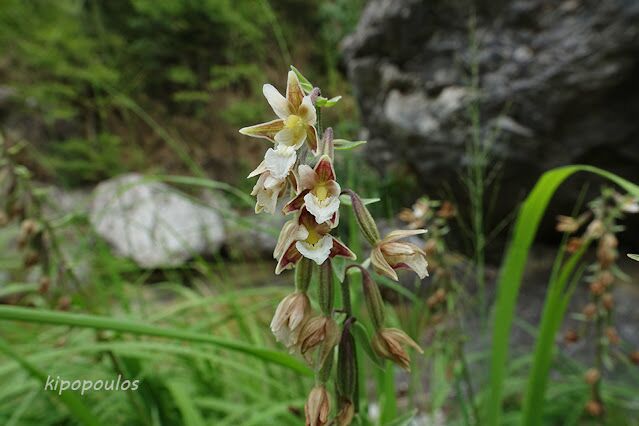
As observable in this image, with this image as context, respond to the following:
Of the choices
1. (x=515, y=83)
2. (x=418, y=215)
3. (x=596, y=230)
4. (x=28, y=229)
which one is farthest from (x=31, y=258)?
(x=515, y=83)

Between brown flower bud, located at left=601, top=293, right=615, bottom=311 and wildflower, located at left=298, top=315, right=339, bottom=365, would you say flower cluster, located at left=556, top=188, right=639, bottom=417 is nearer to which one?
brown flower bud, located at left=601, top=293, right=615, bottom=311

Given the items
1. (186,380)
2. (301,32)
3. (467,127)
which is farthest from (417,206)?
(301,32)

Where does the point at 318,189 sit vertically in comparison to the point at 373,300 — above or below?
above

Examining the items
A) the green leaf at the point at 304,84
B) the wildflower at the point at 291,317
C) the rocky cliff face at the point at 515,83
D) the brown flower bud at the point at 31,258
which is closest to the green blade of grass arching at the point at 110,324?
the wildflower at the point at 291,317

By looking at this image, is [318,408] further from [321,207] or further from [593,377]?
[593,377]

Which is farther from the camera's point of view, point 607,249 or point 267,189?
point 607,249

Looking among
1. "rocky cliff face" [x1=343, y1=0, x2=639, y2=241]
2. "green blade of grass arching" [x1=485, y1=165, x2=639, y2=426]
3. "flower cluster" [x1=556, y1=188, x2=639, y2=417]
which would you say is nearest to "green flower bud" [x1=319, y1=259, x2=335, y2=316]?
"green blade of grass arching" [x1=485, y1=165, x2=639, y2=426]

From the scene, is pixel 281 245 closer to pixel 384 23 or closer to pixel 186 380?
pixel 186 380
